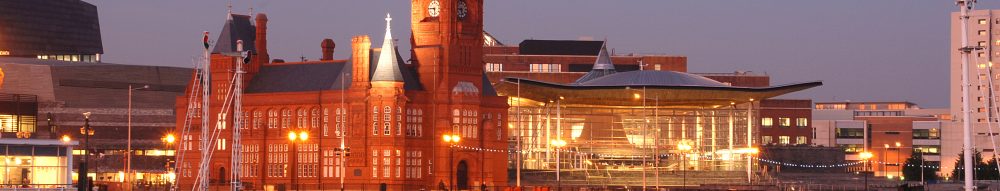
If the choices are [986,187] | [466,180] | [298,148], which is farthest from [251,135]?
[986,187]

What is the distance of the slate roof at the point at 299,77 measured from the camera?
148 m

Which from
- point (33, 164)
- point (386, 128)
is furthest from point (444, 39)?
point (33, 164)

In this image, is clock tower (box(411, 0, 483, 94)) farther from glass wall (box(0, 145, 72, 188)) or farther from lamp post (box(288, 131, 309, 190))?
glass wall (box(0, 145, 72, 188))

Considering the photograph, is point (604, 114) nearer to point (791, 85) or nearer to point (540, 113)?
point (540, 113)

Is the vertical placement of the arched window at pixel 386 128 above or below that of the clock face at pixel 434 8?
below

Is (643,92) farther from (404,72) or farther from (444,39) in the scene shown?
(404,72)

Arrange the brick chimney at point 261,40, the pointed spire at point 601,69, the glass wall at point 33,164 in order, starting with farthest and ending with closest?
1. the pointed spire at point 601,69
2. the brick chimney at point 261,40
3. the glass wall at point 33,164

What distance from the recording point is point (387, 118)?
139000 millimetres

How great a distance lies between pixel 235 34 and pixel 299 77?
6.80m

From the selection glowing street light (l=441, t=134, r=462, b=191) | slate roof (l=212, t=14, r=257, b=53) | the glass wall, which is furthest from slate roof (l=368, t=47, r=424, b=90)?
the glass wall

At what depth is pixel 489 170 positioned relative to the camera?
473ft

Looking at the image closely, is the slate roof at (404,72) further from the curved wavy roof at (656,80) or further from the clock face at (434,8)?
the curved wavy roof at (656,80)

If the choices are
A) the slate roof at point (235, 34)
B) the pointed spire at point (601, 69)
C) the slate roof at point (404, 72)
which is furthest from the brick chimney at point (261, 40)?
the pointed spire at point (601, 69)

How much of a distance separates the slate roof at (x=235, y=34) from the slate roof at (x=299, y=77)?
2615 mm
